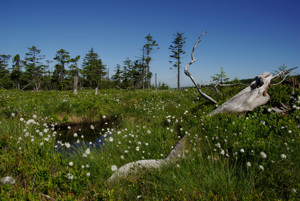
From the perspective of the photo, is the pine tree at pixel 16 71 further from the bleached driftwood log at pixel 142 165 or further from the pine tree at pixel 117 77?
the bleached driftwood log at pixel 142 165

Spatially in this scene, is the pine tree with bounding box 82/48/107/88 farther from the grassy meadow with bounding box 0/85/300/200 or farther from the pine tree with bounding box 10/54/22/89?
the grassy meadow with bounding box 0/85/300/200

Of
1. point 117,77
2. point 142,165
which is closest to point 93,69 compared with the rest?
point 117,77

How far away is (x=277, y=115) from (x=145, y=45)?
3984cm

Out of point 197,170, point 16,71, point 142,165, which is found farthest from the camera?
point 16,71

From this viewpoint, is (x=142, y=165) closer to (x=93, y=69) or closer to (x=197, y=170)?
(x=197, y=170)

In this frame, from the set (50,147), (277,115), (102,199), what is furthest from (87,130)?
(277,115)

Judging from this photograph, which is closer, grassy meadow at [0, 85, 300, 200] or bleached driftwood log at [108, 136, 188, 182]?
grassy meadow at [0, 85, 300, 200]

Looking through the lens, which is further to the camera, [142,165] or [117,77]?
[117,77]

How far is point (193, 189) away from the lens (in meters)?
2.38

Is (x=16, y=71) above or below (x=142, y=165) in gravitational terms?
above

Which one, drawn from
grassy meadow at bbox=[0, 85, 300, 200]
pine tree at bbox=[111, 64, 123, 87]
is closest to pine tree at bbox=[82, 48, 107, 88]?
pine tree at bbox=[111, 64, 123, 87]

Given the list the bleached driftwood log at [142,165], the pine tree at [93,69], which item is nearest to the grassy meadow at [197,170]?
the bleached driftwood log at [142,165]

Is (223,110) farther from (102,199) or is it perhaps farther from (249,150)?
(102,199)

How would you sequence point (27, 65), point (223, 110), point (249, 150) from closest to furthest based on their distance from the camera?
point (249, 150), point (223, 110), point (27, 65)
